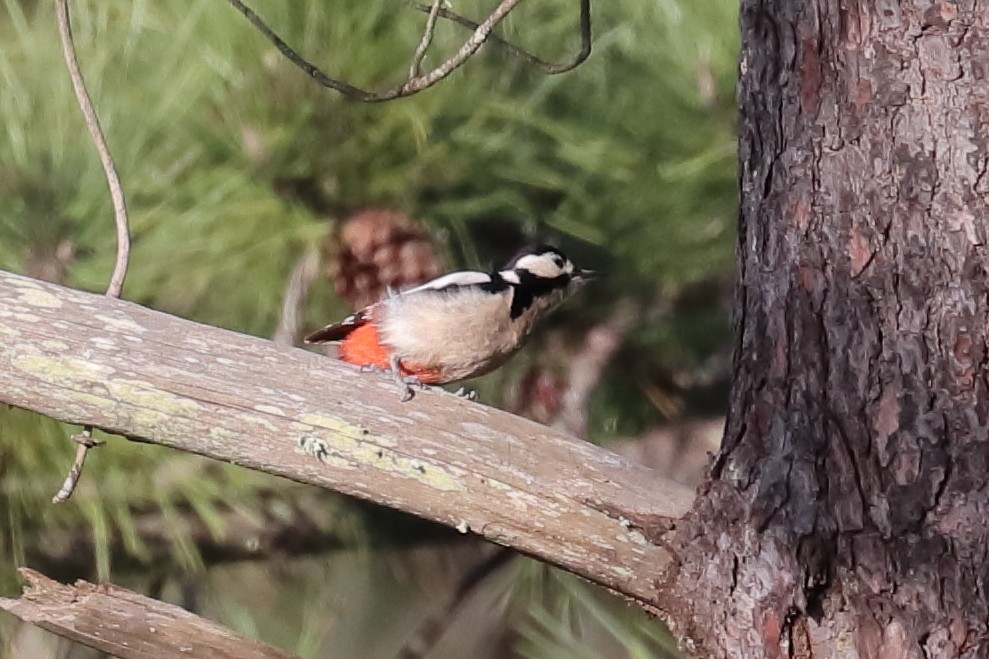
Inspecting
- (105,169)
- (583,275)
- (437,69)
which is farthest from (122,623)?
(583,275)

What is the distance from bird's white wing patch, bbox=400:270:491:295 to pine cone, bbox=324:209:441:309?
0.03 m

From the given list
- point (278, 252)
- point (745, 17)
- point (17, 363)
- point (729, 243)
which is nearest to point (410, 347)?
point (278, 252)

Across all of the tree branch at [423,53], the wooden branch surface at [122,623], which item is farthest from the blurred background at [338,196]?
the wooden branch surface at [122,623]

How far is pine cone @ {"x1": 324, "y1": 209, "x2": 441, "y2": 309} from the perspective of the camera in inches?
45.4

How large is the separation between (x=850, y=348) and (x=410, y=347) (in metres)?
0.59

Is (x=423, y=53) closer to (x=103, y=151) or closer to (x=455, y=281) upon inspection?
(x=103, y=151)

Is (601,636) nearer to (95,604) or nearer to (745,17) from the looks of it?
(95,604)

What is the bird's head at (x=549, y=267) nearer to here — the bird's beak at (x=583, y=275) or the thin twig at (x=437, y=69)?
the bird's beak at (x=583, y=275)

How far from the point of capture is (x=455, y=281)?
1184 millimetres

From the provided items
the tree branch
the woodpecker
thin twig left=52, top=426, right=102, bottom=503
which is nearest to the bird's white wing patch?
the woodpecker

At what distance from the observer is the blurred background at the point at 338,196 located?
3.63 ft

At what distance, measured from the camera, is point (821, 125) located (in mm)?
756

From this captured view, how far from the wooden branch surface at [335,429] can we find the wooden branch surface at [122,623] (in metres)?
0.11

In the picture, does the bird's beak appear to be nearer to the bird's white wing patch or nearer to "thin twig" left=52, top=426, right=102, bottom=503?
the bird's white wing patch
